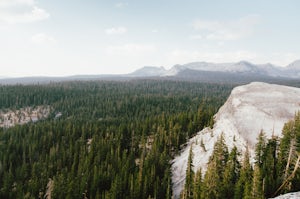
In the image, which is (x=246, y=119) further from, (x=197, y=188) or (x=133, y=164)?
(x=133, y=164)

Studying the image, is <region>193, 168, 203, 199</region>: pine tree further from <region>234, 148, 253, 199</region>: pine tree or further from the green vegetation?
<region>234, 148, 253, 199</region>: pine tree

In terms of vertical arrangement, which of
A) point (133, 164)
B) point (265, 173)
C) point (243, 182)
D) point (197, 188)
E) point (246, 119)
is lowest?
point (133, 164)

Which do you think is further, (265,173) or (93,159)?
(93,159)

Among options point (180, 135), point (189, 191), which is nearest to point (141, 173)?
point (189, 191)

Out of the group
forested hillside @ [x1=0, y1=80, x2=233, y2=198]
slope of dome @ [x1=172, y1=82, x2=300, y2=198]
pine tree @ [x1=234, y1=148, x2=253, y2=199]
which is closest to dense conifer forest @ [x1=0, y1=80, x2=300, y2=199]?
forested hillside @ [x1=0, y1=80, x2=233, y2=198]

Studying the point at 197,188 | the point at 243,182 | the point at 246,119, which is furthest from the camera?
the point at 246,119

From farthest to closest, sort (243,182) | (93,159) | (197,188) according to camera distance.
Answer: (93,159)
(197,188)
(243,182)

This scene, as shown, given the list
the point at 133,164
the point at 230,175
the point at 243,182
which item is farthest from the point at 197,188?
the point at 133,164

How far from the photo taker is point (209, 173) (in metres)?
59.8

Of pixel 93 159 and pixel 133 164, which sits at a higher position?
pixel 133 164

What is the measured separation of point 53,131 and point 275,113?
114685 millimetres

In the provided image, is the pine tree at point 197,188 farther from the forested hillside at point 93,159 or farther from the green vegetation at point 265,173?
the forested hillside at point 93,159

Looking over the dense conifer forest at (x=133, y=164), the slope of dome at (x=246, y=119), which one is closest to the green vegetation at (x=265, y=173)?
the dense conifer forest at (x=133, y=164)

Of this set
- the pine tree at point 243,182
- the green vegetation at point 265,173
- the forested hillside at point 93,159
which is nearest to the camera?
the green vegetation at point 265,173
